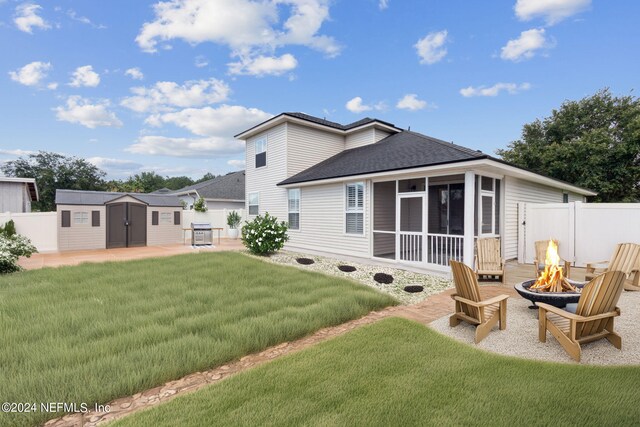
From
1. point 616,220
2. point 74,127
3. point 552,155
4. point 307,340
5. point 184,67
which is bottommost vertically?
point 307,340

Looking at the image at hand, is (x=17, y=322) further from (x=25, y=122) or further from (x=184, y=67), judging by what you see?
(x=25, y=122)

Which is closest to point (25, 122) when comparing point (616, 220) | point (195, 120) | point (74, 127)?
point (74, 127)

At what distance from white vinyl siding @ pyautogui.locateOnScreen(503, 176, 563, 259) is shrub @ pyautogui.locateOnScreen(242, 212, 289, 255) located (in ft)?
25.8

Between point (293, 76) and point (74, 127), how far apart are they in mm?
15740

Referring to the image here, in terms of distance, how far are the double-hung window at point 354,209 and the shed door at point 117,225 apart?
1126cm

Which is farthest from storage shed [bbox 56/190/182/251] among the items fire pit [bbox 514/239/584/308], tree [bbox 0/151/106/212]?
tree [bbox 0/151/106/212]

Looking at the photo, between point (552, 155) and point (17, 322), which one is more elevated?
point (552, 155)

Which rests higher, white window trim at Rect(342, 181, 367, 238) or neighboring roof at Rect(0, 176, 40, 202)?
neighboring roof at Rect(0, 176, 40, 202)

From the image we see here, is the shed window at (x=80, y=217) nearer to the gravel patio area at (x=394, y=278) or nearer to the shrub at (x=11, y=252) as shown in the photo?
the shrub at (x=11, y=252)

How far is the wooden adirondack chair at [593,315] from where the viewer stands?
12.3ft

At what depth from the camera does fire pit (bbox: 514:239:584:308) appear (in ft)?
15.6

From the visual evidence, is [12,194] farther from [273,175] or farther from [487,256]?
[487,256]

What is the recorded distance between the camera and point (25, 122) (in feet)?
60.0

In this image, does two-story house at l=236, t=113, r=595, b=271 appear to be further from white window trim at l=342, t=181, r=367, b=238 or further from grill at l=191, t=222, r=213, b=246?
grill at l=191, t=222, r=213, b=246
